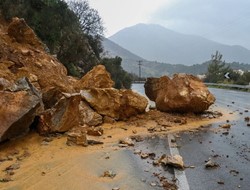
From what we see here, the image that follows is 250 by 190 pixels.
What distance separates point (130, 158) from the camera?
28.2 ft

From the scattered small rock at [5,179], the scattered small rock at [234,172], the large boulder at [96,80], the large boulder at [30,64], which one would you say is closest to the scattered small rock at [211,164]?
the scattered small rock at [234,172]

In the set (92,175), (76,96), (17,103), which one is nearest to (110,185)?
(92,175)

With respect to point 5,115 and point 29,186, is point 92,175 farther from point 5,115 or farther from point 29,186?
point 5,115

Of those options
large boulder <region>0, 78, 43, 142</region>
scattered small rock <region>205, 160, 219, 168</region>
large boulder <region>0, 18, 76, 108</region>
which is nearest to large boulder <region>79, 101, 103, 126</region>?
large boulder <region>0, 18, 76, 108</region>

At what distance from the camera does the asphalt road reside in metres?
6.57

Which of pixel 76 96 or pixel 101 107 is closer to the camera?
pixel 76 96

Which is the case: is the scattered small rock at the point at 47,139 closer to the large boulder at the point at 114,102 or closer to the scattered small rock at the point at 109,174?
the large boulder at the point at 114,102

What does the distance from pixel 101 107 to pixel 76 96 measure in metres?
2.31

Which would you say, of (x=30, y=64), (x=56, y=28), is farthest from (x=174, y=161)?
(x=56, y=28)

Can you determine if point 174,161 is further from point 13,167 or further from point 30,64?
point 30,64

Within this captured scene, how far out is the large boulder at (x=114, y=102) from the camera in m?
13.8

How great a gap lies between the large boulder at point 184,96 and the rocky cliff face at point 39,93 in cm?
139

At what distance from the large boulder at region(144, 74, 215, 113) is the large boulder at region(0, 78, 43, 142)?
6.46 meters

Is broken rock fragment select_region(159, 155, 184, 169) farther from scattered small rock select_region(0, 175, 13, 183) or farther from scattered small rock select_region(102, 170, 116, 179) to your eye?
scattered small rock select_region(0, 175, 13, 183)
